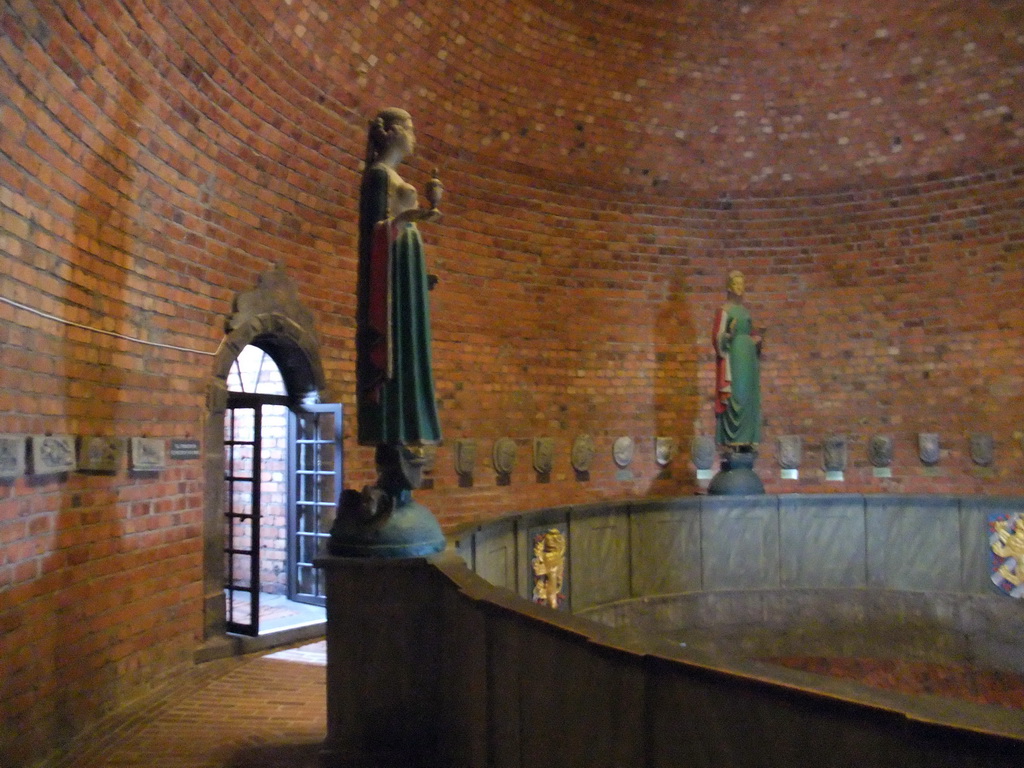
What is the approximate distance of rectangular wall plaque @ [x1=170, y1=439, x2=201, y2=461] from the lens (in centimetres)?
530

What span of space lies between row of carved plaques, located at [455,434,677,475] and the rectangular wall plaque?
10.9ft

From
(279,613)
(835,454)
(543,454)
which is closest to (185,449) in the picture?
(279,613)

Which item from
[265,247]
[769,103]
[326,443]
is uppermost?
[769,103]

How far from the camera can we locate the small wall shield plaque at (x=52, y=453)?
3.82 meters

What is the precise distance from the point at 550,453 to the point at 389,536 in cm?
566

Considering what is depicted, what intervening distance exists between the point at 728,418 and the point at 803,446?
1.80m

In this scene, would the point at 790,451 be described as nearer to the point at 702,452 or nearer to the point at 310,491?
the point at 702,452

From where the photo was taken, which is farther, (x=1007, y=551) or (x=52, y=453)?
(x=1007, y=551)

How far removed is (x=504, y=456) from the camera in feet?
29.2

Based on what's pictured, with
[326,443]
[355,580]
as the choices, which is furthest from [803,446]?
[355,580]

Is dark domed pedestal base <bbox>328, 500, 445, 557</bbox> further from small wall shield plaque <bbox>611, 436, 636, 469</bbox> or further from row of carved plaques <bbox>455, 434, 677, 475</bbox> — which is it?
small wall shield plaque <bbox>611, 436, 636, 469</bbox>

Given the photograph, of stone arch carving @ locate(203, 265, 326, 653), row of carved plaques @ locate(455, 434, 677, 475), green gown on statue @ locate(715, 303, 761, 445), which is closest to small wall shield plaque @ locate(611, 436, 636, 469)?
row of carved plaques @ locate(455, 434, 677, 475)

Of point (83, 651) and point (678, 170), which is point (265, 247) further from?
point (678, 170)

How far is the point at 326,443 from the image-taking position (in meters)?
7.11
